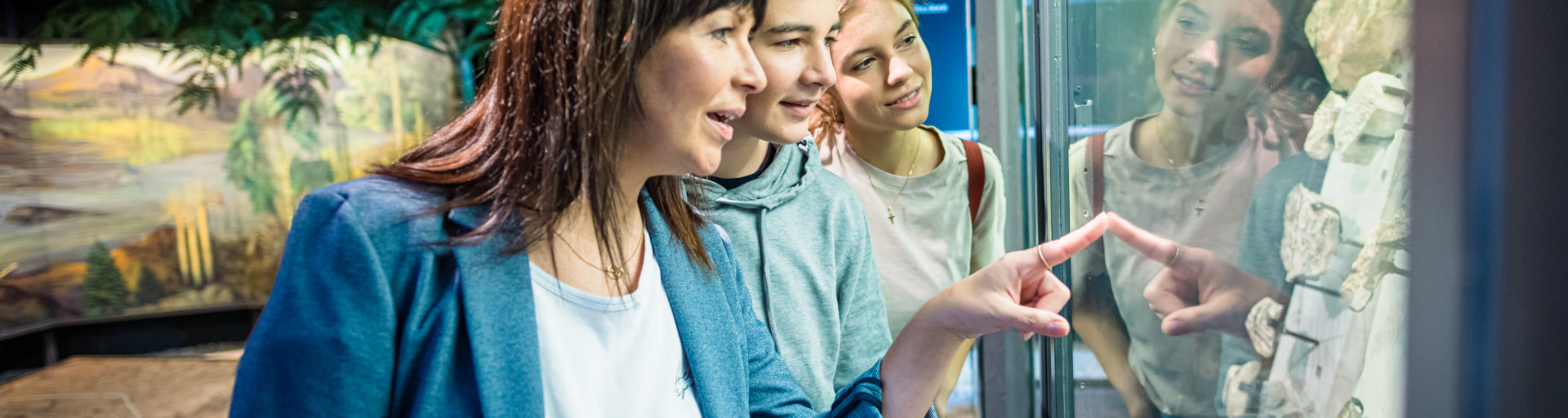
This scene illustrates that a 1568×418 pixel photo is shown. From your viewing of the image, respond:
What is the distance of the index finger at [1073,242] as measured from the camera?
0.81 meters

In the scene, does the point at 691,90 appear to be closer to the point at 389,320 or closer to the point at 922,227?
the point at 389,320

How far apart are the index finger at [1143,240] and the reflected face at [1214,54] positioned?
0.42 feet

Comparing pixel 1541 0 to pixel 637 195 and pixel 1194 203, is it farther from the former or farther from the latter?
pixel 637 195

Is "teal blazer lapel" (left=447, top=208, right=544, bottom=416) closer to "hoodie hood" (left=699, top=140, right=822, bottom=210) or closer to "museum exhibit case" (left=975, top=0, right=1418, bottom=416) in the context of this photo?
"hoodie hood" (left=699, top=140, right=822, bottom=210)

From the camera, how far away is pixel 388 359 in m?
0.66

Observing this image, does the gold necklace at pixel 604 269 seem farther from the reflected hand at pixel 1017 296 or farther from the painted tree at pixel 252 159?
the painted tree at pixel 252 159

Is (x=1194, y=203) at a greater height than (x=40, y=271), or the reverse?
(x=1194, y=203)

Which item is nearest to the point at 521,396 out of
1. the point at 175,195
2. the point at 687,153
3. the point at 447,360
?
the point at 447,360

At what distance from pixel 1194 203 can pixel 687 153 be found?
1.56 ft

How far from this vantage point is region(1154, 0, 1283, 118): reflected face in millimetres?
623

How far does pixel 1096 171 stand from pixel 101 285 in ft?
14.9

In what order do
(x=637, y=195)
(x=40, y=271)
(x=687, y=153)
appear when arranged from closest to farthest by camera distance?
1. (x=687, y=153)
2. (x=637, y=195)
3. (x=40, y=271)

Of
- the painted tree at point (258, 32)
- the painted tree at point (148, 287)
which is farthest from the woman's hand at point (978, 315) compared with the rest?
the painted tree at point (148, 287)

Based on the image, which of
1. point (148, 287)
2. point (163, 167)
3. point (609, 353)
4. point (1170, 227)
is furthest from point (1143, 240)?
point (148, 287)
